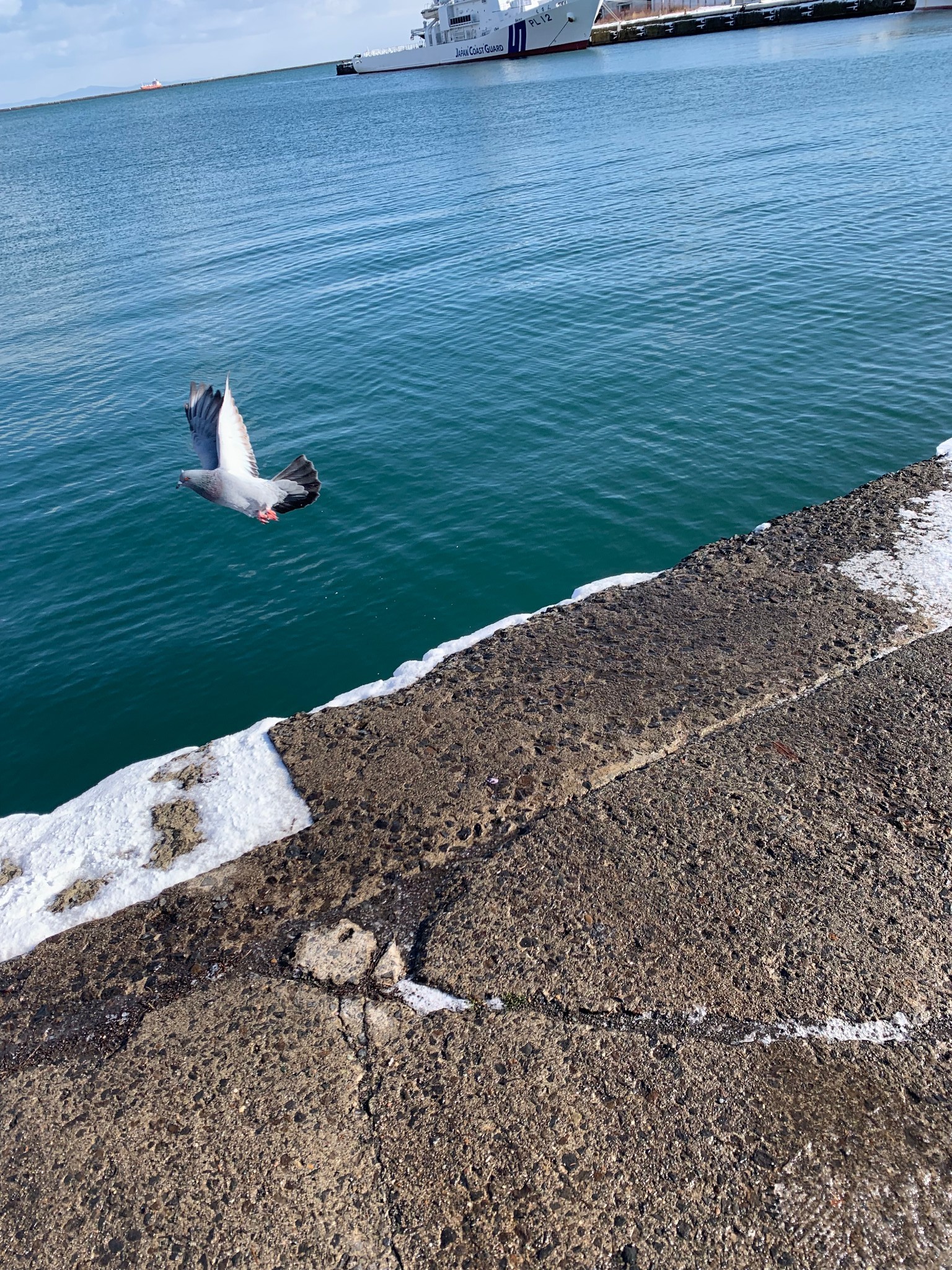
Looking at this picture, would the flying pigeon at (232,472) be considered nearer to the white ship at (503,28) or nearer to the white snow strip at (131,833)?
the white snow strip at (131,833)

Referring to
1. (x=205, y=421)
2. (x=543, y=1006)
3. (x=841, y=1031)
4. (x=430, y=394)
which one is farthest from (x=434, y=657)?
(x=430, y=394)

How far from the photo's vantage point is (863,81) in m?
51.9

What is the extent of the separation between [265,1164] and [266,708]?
319 inches

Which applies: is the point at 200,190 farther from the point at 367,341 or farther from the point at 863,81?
the point at 863,81

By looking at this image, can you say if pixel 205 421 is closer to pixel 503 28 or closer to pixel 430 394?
pixel 430 394

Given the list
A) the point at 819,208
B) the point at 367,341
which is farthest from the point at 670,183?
the point at 367,341

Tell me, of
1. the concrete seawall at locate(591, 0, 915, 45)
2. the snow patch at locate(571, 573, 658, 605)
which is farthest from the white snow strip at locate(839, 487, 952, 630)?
the concrete seawall at locate(591, 0, 915, 45)

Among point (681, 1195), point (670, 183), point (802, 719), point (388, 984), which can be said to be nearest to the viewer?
point (681, 1195)

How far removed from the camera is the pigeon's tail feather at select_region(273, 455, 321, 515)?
369 inches

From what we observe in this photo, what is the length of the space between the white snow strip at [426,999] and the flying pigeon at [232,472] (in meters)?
5.52

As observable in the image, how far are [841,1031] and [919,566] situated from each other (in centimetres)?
587

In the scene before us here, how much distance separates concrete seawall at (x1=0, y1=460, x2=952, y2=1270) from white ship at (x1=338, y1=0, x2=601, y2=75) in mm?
127647

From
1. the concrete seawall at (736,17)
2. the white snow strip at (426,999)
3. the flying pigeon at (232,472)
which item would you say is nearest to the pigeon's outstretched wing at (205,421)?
the flying pigeon at (232,472)

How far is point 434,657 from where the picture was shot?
349 inches
